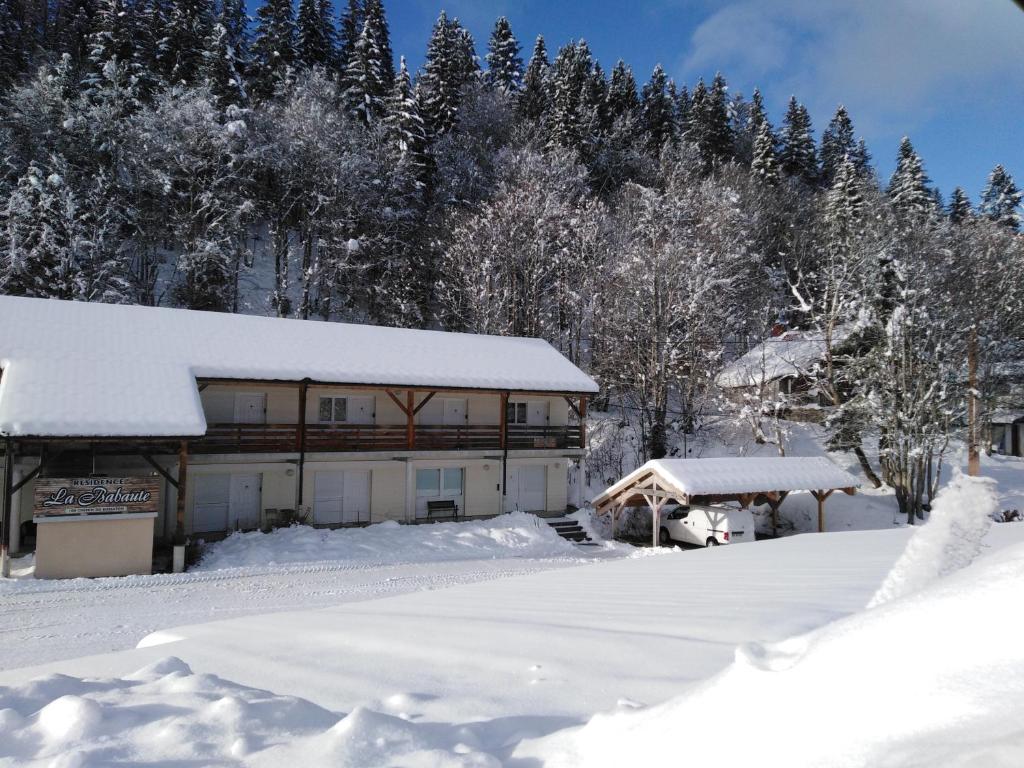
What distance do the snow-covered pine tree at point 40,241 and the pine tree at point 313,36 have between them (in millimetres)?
26322

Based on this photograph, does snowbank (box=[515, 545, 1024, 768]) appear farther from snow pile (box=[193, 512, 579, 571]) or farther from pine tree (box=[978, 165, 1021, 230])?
pine tree (box=[978, 165, 1021, 230])

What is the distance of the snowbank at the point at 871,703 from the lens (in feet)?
4.50

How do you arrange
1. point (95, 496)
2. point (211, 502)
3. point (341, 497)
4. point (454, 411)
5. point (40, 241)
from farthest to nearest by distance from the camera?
point (40, 241), point (454, 411), point (341, 497), point (211, 502), point (95, 496)

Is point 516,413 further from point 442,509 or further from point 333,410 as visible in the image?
point 333,410

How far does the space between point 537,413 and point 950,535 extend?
24163 millimetres

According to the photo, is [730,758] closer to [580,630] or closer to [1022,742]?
[1022,742]

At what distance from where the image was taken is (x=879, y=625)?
1933 millimetres

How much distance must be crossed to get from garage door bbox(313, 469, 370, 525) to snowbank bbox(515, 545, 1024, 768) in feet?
67.9

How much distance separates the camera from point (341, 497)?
21922 mm

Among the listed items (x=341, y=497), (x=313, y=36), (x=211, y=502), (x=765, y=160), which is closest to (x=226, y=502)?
(x=211, y=502)

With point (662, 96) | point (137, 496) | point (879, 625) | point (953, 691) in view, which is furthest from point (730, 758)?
point (662, 96)

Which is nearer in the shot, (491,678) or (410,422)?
(491,678)

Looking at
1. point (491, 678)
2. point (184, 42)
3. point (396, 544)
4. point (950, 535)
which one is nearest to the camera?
point (950, 535)

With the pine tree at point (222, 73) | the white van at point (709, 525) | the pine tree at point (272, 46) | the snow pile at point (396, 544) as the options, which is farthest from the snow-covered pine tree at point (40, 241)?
the white van at point (709, 525)
